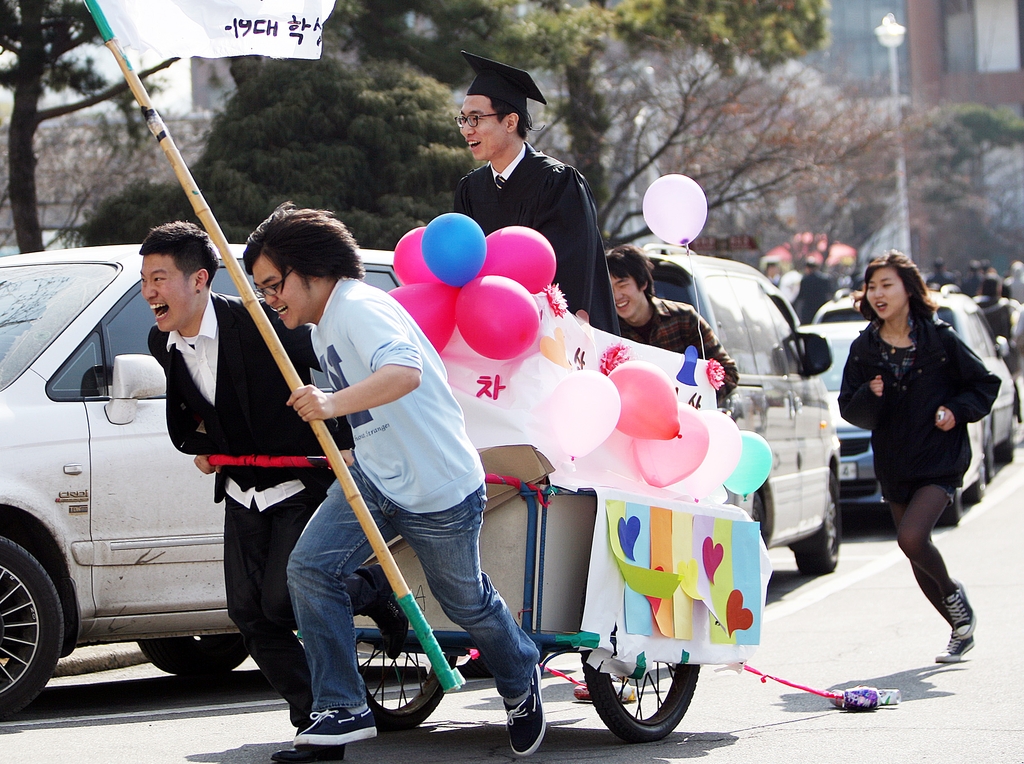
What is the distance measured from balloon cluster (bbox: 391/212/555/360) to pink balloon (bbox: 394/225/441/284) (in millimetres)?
18

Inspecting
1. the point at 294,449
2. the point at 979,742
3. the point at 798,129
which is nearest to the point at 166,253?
the point at 294,449

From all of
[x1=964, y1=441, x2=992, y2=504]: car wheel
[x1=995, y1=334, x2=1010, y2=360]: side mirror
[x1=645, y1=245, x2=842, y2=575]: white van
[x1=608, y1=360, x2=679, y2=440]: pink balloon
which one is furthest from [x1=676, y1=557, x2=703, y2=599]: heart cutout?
[x1=995, y1=334, x2=1010, y2=360]: side mirror

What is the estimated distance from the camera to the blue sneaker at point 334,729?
4.40 meters

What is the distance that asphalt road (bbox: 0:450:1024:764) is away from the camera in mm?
5012

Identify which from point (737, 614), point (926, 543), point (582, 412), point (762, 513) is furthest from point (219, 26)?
point (762, 513)

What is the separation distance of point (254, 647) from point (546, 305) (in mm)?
1457

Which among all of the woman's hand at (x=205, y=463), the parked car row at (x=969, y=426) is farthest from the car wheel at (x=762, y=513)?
the woman's hand at (x=205, y=463)

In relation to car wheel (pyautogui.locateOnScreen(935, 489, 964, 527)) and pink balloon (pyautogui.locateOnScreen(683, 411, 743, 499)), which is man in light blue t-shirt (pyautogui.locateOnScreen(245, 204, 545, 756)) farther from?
car wheel (pyautogui.locateOnScreen(935, 489, 964, 527))

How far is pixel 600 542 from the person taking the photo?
4.91m

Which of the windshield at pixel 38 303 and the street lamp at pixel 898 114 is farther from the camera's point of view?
the street lamp at pixel 898 114

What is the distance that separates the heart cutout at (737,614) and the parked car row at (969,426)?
399cm

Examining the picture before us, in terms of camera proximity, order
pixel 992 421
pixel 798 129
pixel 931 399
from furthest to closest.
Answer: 1. pixel 798 129
2. pixel 992 421
3. pixel 931 399

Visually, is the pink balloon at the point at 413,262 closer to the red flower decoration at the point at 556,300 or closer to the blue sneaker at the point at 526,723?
the red flower decoration at the point at 556,300

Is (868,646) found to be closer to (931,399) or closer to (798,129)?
(931,399)
